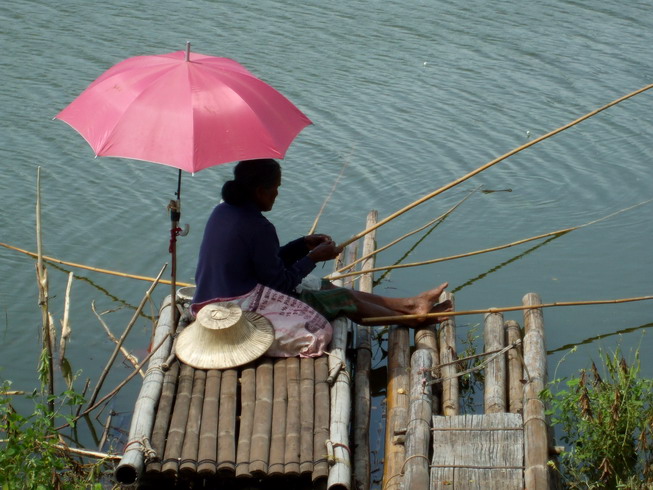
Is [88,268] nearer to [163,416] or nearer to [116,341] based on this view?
[116,341]

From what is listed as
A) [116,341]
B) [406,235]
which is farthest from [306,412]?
[406,235]

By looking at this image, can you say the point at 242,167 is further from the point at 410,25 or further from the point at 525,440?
the point at 410,25

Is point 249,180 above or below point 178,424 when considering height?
above

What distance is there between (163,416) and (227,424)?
298mm

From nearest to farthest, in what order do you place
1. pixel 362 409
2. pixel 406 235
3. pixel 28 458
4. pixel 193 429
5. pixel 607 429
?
pixel 28 458 → pixel 193 429 → pixel 607 429 → pixel 362 409 → pixel 406 235

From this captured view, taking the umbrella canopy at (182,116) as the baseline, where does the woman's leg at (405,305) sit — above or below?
below

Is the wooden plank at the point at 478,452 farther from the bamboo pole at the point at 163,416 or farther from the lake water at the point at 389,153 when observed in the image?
the lake water at the point at 389,153

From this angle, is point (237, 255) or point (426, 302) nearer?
point (237, 255)

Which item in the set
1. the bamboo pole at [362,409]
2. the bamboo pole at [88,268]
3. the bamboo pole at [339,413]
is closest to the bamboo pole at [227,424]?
the bamboo pole at [339,413]

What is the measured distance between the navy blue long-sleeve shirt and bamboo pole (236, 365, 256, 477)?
450 millimetres

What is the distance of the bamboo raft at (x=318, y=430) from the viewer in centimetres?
418

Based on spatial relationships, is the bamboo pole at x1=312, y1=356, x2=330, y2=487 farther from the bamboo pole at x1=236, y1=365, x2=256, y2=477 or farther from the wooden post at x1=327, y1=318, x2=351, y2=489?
the bamboo pole at x1=236, y1=365, x2=256, y2=477

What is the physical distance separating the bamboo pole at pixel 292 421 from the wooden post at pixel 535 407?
3.36 feet

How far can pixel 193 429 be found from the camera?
435cm
